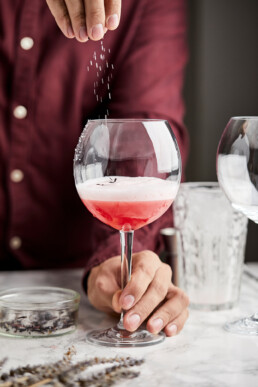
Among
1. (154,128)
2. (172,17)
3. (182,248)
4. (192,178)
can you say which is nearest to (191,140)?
(192,178)

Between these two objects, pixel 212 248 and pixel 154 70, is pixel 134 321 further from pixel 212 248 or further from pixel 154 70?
pixel 154 70

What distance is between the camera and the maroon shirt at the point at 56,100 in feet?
6.06

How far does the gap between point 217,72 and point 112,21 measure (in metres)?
2.03

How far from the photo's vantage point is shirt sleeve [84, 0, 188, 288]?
1.84 metres

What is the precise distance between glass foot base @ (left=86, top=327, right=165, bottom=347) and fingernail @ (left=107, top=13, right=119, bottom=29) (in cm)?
55

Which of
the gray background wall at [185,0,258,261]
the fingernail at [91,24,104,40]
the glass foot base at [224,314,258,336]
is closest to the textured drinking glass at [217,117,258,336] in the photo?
the glass foot base at [224,314,258,336]

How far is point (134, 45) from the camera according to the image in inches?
75.5

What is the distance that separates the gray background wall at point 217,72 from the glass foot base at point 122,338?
7.08 feet

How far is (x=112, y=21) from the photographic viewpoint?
119cm

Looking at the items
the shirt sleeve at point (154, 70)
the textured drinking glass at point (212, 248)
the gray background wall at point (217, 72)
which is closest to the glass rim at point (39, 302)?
the textured drinking glass at point (212, 248)

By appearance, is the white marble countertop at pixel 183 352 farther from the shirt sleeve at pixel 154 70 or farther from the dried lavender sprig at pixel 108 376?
the shirt sleeve at pixel 154 70

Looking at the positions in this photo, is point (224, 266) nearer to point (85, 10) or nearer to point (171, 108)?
point (85, 10)

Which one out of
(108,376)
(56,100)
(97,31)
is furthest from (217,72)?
(108,376)

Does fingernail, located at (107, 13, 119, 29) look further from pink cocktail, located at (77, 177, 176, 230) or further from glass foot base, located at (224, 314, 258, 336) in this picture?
glass foot base, located at (224, 314, 258, 336)
